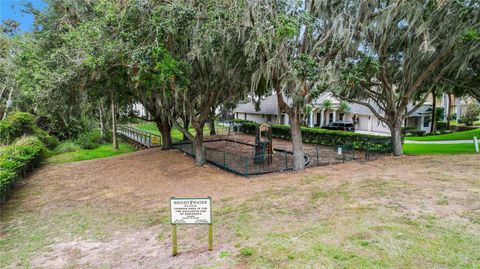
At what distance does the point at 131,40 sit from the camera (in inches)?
351

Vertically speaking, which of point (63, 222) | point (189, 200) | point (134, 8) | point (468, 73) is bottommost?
point (63, 222)

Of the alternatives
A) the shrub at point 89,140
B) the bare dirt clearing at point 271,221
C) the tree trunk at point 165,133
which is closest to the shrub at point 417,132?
the bare dirt clearing at point 271,221

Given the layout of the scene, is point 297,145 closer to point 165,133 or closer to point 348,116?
point 165,133

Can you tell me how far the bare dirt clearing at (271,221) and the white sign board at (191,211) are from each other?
612mm

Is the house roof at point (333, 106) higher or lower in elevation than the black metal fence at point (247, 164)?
higher

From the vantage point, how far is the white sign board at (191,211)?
15.7 ft

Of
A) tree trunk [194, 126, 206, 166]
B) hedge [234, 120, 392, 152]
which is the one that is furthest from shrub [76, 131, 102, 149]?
hedge [234, 120, 392, 152]

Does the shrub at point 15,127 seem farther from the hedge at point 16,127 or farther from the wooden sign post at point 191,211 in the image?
the wooden sign post at point 191,211

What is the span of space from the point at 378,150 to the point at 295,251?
13.1 metres

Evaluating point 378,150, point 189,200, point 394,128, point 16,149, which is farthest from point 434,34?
point 16,149

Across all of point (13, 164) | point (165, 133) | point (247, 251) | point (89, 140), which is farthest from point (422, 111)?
point (13, 164)

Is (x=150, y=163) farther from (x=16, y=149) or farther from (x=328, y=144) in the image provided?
(x=328, y=144)

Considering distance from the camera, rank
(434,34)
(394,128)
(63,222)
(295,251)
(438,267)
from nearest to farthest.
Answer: (438,267) < (295,251) < (63,222) < (434,34) < (394,128)

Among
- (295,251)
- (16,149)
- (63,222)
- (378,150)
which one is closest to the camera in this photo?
(295,251)
